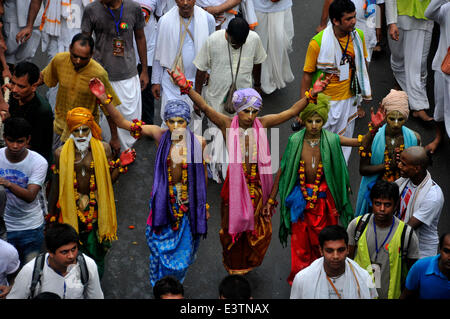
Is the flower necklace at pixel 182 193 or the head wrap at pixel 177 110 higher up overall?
the head wrap at pixel 177 110

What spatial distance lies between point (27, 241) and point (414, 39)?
17.8 feet

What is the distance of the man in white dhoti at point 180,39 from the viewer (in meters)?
9.98

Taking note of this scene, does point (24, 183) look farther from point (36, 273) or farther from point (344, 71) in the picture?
point (344, 71)

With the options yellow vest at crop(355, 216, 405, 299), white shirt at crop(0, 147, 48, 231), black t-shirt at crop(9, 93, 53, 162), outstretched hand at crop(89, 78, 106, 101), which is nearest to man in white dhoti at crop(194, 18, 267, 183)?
outstretched hand at crop(89, 78, 106, 101)

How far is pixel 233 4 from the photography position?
10.8m

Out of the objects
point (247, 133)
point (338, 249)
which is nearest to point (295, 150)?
point (247, 133)

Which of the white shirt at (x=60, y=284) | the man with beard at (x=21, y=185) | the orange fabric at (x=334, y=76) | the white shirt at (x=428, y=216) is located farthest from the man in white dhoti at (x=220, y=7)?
the white shirt at (x=60, y=284)

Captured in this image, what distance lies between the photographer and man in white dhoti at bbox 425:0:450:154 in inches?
405

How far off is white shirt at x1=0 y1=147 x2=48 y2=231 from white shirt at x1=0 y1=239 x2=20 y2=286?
86cm

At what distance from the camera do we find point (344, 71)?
9.56 metres

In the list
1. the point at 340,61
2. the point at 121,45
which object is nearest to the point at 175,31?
the point at 121,45

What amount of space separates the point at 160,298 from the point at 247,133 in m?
2.42

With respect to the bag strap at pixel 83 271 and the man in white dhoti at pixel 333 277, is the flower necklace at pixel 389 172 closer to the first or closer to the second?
the man in white dhoti at pixel 333 277

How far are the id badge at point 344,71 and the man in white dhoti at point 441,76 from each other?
1310 mm
